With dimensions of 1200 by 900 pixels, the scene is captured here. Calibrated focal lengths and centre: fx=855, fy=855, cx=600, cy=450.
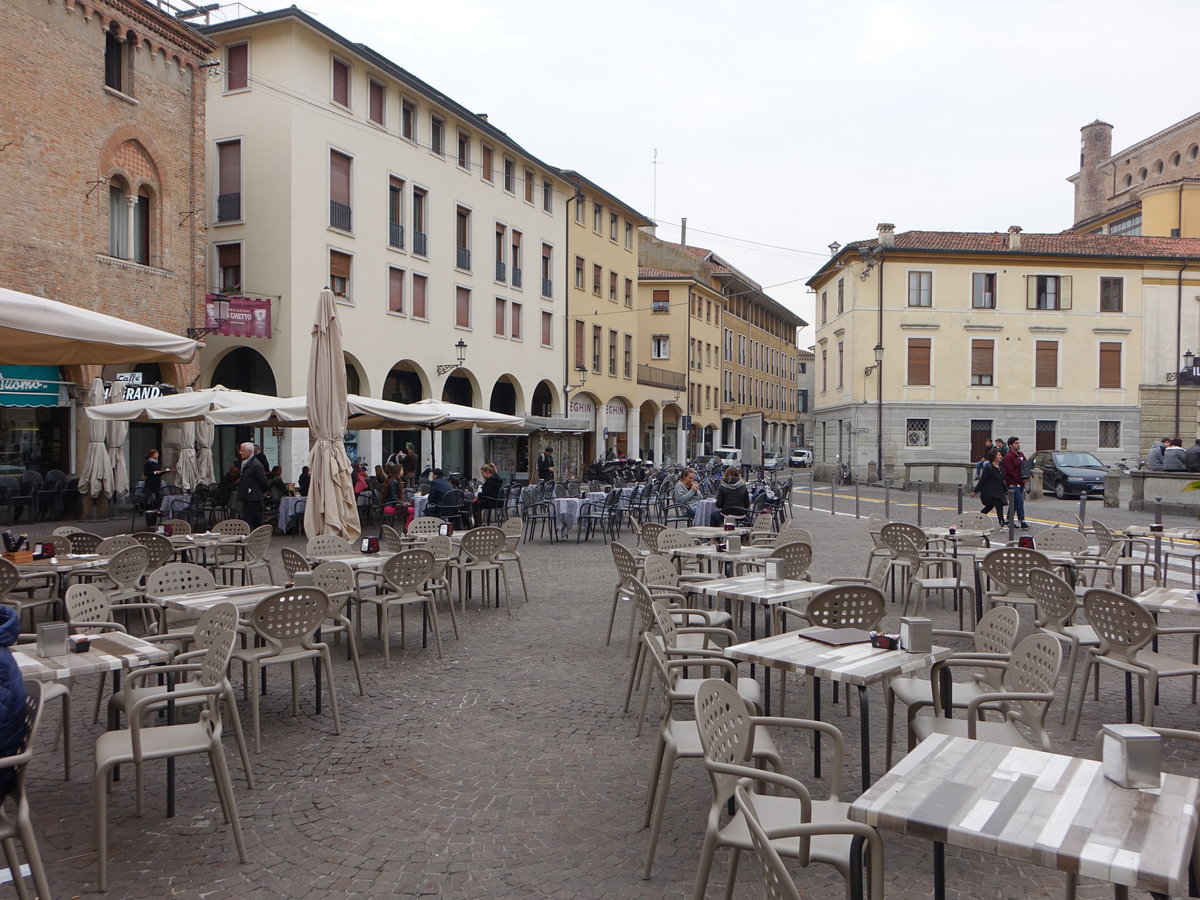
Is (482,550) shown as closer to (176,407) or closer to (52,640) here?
(52,640)

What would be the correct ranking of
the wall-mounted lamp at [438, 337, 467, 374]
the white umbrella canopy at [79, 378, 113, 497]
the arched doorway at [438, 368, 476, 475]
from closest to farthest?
1. the white umbrella canopy at [79, 378, 113, 497]
2. the wall-mounted lamp at [438, 337, 467, 374]
3. the arched doorway at [438, 368, 476, 475]

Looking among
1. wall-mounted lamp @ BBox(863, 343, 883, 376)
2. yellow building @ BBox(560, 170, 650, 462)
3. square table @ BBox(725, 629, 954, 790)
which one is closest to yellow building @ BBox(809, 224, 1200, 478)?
wall-mounted lamp @ BBox(863, 343, 883, 376)

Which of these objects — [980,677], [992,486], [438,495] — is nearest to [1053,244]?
[992,486]

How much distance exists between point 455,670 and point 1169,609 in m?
5.28

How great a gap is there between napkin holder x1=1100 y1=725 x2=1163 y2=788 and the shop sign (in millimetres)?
40901

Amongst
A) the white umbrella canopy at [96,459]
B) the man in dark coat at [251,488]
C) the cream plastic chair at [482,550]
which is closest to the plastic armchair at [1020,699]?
the cream plastic chair at [482,550]

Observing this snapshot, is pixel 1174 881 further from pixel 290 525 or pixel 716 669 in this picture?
pixel 290 525

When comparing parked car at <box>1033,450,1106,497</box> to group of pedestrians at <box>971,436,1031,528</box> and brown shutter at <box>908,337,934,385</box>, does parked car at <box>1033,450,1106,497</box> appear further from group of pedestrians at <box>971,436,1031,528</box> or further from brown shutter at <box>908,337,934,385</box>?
group of pedestrians at <box>971,436,1031,528</box>

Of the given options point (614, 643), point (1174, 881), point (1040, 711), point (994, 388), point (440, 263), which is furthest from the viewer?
point (994, 388)

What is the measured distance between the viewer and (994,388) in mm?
40219

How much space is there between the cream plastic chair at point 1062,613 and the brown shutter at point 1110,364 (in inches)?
1558

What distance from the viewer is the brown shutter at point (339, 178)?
2548cm

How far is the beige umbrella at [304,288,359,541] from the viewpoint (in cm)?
988

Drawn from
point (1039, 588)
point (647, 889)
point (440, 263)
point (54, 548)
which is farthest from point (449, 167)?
point (647, 889)
